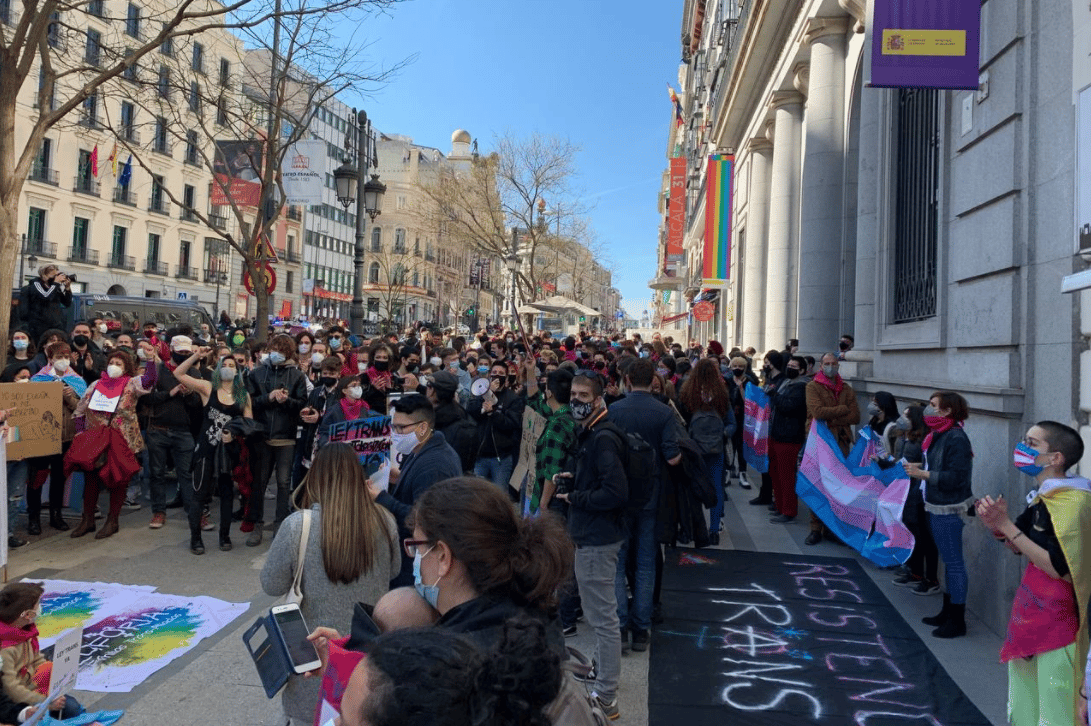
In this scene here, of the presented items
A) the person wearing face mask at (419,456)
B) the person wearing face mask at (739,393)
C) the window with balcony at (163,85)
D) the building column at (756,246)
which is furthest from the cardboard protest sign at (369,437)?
the building column at (756,246)

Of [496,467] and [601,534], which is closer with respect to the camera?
[601,534]

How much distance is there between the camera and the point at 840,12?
13.5 meters

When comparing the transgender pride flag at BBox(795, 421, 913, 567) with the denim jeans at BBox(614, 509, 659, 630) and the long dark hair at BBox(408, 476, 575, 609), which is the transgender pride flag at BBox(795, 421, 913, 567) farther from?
the long dark hair at BBox(408, 476, 575, 609)

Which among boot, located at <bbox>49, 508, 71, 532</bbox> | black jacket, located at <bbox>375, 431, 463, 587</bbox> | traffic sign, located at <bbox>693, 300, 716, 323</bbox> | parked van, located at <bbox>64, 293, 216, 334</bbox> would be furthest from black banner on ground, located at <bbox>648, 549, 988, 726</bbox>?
traffic sign, located at <bbox>693, 300, 716, 323</bbox>

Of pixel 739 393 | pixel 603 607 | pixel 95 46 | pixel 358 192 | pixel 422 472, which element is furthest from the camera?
pixel 95 46

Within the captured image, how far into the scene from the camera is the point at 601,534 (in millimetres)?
4852

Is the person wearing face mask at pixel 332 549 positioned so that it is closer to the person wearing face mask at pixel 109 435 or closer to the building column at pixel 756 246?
the person wearing face mask at pixel 109 435

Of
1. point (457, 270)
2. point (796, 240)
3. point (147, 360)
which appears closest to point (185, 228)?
point (457, 270)

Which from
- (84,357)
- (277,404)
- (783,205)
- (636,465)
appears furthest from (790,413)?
(783,205)

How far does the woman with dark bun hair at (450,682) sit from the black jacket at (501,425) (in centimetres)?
662

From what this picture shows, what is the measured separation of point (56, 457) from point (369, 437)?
4.79 meters

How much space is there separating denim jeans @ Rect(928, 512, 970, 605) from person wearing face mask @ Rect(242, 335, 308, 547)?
231 inches

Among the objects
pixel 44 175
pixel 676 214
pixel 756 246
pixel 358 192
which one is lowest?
pixel 358 192

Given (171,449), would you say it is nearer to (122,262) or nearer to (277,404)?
(277,404)
